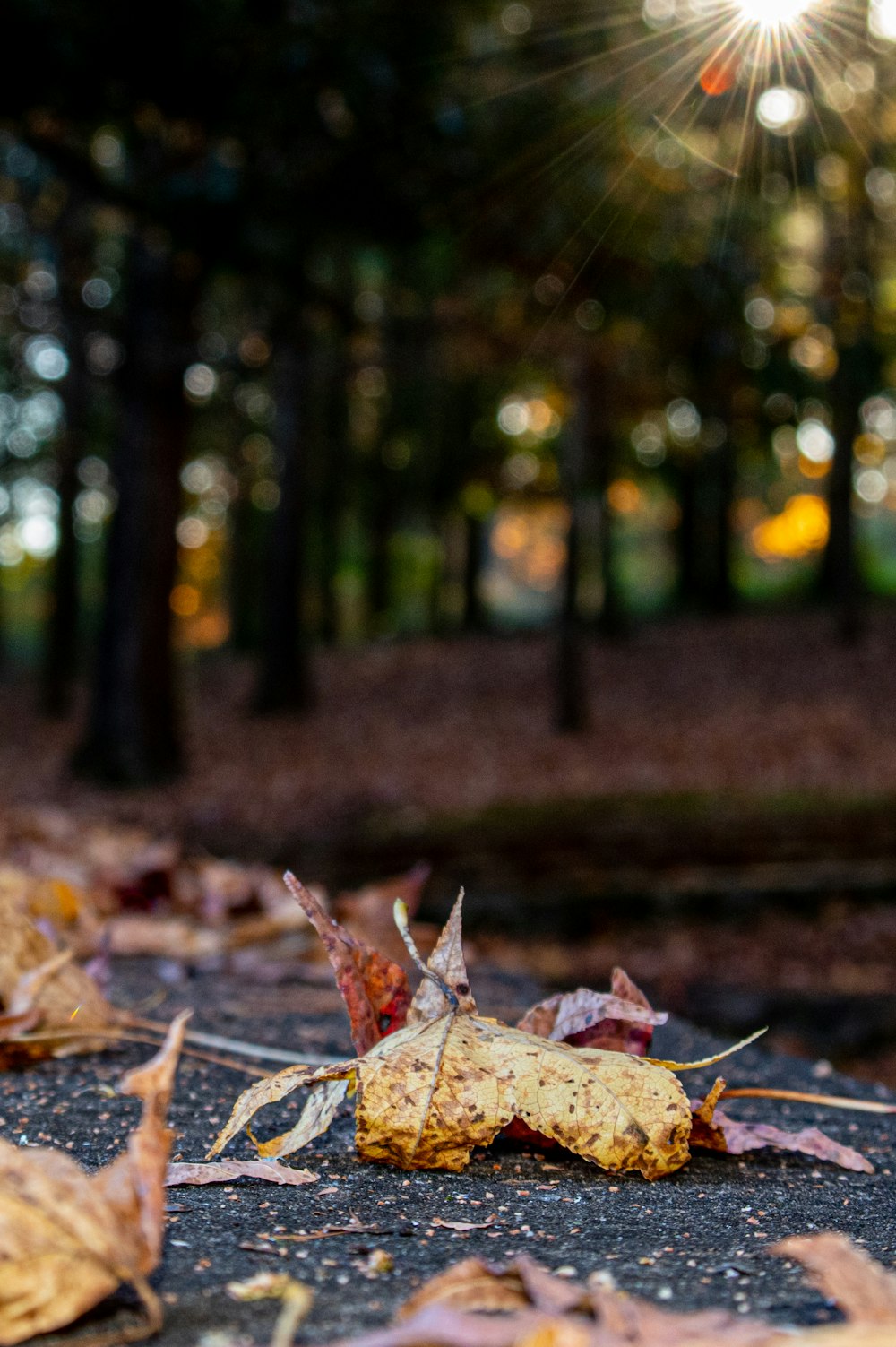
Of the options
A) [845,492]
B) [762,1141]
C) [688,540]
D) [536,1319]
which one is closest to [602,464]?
[845,492]

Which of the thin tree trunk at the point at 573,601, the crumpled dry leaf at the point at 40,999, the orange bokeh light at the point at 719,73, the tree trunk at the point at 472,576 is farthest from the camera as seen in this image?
the tree trunk at the point at 472,576

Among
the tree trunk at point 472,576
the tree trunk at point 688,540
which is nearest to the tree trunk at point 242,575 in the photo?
the tree trunk at point 472,576

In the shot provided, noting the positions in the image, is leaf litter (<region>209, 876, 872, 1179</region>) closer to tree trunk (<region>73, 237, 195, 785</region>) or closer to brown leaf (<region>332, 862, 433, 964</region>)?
brown leaf (<region>332, 862, 433, 964</region>)

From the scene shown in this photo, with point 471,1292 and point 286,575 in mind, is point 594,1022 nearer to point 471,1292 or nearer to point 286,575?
point 471,1292

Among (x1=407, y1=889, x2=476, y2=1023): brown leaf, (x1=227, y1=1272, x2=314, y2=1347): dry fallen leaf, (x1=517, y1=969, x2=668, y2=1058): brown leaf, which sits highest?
(x1=407, y1=889, x2=476, y2=1023): brown leaf

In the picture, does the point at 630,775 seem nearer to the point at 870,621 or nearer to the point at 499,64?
the point at 499,64

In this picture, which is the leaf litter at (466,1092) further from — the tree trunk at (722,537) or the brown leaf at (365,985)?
the tree trunk at (722,537)

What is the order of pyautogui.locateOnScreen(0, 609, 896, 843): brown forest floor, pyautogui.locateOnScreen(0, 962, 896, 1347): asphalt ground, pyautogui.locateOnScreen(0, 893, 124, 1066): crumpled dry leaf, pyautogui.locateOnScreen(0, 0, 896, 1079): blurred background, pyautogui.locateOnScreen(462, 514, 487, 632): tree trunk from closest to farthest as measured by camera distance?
pyautogui.locateOnScreen(0, 962, 896, 1347): asphalt ground → pyautogui.locateOnScreen(0, 893, 124, 1066): crumpled dry leaf → pyautogui.locateOnScreen(0, 0, 896, 1079): blurred background → pyautogui.locateOnScreen(0, 609, 896, 843): brown forest floor → pyautogui.locateOnScreen(462, 514, 487, 632): tree trunk

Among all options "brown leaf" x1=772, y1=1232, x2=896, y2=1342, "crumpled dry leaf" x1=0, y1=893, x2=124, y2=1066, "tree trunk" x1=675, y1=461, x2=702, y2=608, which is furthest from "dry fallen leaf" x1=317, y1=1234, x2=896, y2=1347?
"tree trunk" x1=675, y1=461, x2=702, y2=608
